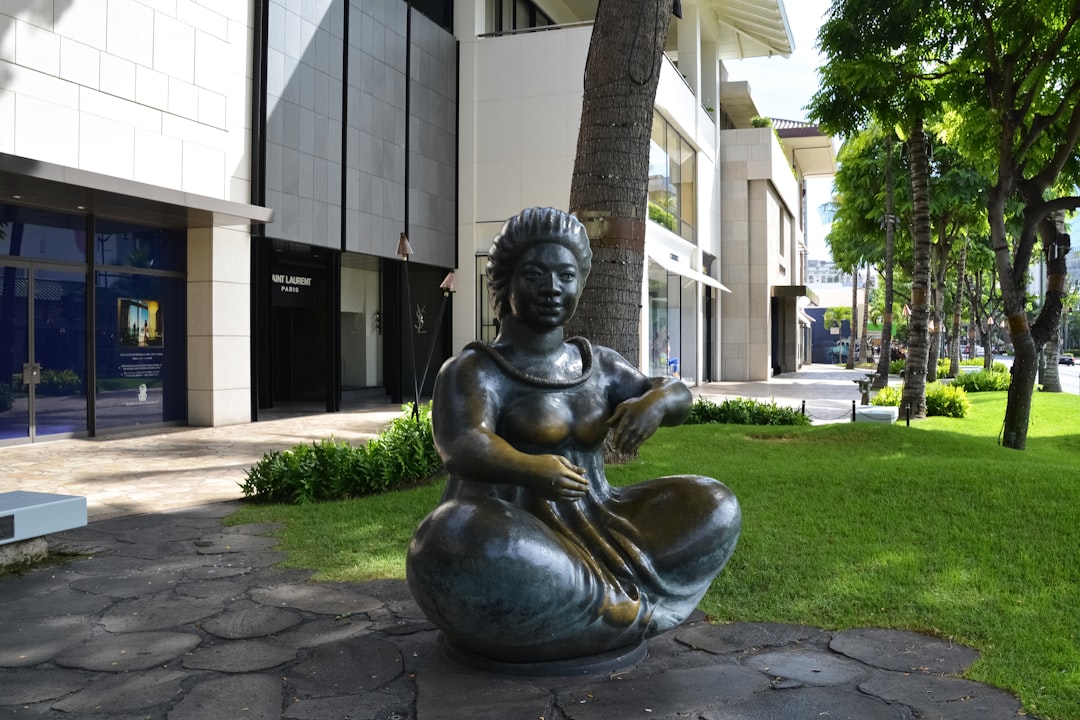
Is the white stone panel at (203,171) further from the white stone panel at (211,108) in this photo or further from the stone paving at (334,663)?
the stone paving at (334,663)

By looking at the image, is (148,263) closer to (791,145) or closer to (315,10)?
(315,10)

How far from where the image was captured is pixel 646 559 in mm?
3205

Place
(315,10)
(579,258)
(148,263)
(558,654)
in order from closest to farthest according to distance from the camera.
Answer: (558,654), (579,258), (148,263), (315,10)

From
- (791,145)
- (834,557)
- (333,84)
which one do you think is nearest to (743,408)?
(834,557)

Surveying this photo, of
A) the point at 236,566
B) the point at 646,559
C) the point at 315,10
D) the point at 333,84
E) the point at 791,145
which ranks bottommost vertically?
the point at 236,566

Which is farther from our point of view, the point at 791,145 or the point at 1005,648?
the point at 791,145

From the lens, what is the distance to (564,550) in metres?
2.95

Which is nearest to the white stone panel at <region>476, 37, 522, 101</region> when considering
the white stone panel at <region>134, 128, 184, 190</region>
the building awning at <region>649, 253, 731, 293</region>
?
the building awning at <region>649, 253, 731, 293</region>

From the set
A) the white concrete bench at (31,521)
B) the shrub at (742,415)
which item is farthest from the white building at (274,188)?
the white concrete bench at (31,521)

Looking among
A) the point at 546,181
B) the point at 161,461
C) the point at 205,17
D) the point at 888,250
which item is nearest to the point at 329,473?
the point at 161,461

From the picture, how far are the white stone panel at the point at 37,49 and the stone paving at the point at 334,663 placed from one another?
24.0ft

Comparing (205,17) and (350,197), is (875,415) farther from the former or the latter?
(205,17)

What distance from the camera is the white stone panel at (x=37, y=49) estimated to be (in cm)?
980

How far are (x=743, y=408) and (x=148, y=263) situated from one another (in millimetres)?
9398
